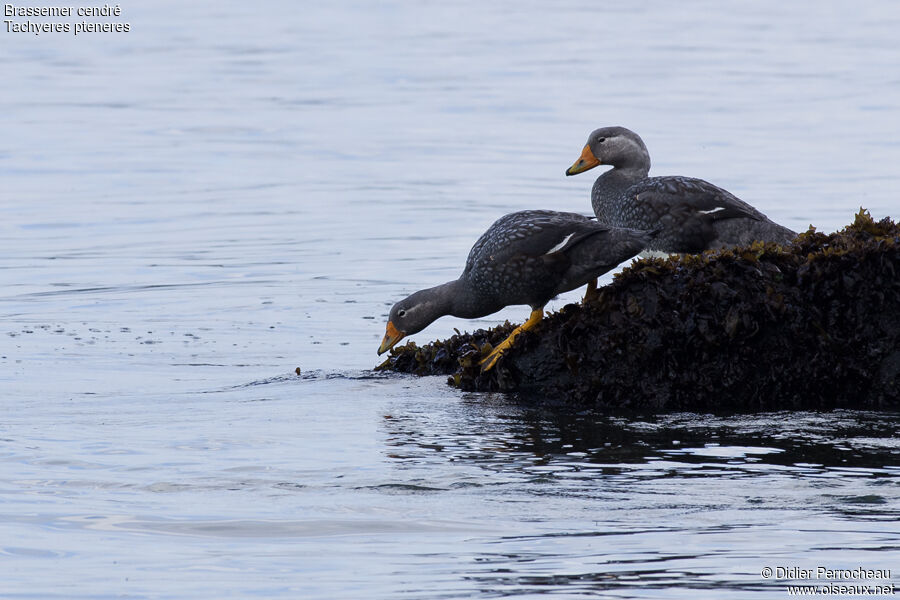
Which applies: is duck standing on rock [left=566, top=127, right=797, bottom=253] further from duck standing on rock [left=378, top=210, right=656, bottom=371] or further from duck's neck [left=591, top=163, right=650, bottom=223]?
duck standing on rock [left=378, top=210, right=656, bottom=371]

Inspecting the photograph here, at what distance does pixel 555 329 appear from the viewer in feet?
26.8

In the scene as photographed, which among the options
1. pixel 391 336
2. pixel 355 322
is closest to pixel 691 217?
pixel 391 336

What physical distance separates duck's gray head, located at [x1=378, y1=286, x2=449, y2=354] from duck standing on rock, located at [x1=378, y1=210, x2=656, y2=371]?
4 centimetres

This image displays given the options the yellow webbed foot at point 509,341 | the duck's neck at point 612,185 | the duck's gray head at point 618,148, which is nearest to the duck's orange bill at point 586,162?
the duck's gray head at point 618,148

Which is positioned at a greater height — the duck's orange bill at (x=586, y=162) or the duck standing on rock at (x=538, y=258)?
the duck's orange bill at (x=586, y=162)

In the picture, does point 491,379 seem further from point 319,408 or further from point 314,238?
point 314,238

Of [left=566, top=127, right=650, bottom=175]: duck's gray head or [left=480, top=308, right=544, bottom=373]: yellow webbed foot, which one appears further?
[left=566, top=127, right=650, bottom=175]: duck's gray head

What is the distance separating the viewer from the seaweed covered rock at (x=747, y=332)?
778 centimetres

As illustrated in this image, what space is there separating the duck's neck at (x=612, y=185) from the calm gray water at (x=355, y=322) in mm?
1589

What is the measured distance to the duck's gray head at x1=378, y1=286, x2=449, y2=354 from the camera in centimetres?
882

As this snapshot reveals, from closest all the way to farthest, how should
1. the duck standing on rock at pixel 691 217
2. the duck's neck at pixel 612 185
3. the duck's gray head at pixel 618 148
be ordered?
→ the duck standing on rock at pixel 691 217 → the duck's neck at pixel 612 185 → the duck's gray head at pixel 618 148

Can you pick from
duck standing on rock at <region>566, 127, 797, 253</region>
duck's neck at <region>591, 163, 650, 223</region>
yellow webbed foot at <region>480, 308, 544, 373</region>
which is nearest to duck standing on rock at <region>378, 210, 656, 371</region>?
yellow webbed foot at <region>480, 308, 544, 373</region>

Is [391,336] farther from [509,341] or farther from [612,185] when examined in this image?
[612,185]

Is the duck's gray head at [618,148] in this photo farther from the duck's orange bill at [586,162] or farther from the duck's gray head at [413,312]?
the duck's gray head at [413,312]
